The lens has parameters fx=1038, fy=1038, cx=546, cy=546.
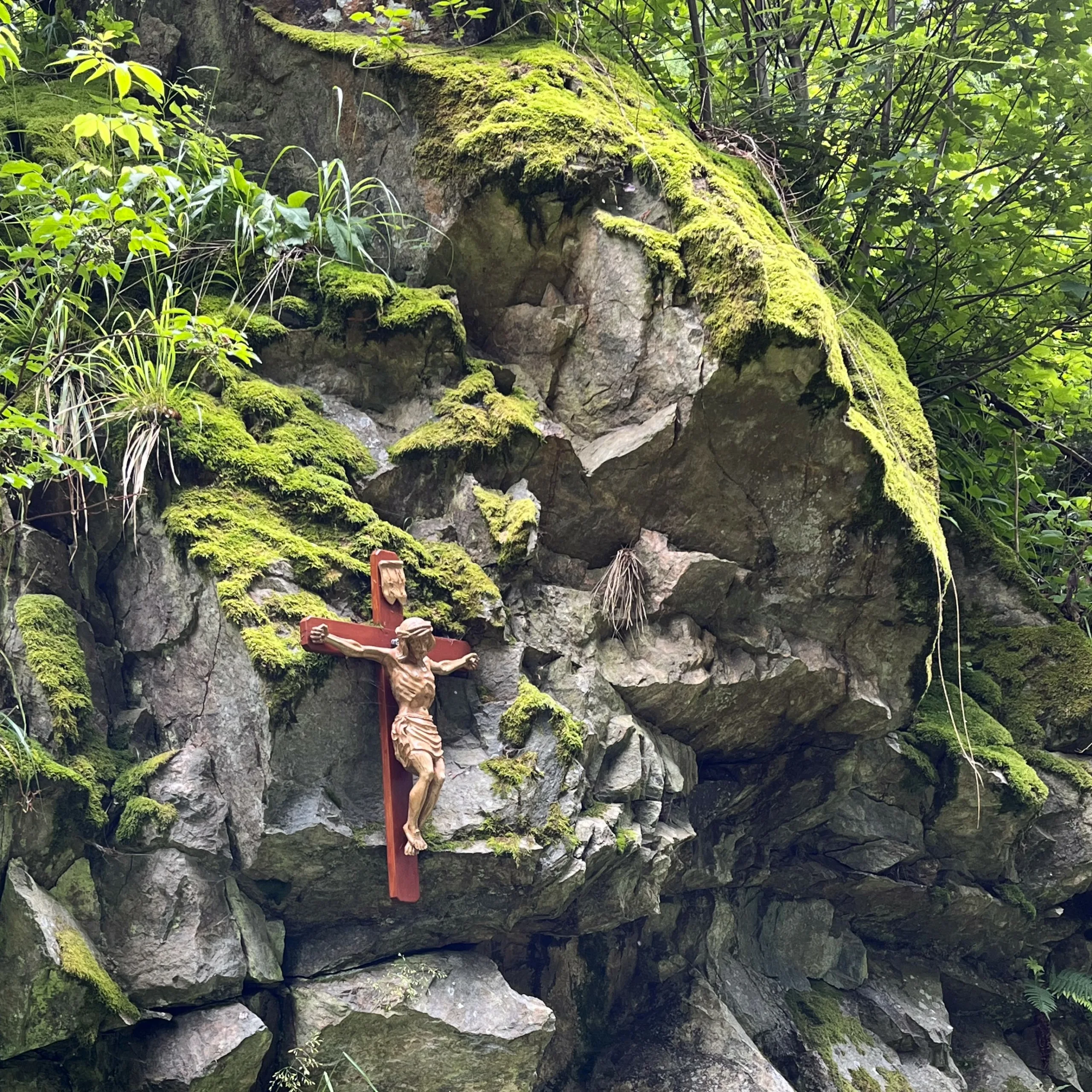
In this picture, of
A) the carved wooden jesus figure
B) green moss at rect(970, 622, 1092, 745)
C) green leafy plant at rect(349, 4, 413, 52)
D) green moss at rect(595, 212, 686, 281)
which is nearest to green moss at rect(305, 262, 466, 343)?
green moss at rect(595, 212, 686, 281)

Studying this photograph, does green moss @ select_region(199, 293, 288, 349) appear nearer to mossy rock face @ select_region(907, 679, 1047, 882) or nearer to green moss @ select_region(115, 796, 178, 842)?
green moss @ select_region(115, 796, 178, 842)

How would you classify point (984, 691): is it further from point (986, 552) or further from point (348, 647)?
point (348, 647)

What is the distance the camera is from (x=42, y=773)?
12.4ft

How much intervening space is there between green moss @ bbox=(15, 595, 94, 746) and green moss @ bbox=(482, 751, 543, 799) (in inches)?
63.6

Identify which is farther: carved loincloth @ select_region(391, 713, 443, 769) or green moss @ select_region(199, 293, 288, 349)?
green moss @ select_region(199, 293, 288, 349)

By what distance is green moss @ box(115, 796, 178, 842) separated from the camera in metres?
3.89

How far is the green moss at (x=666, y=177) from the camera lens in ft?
15.9

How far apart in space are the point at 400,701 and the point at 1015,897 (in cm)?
420

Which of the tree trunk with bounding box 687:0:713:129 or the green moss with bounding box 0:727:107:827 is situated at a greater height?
the tree trunk with bounding box 687:0:713:129

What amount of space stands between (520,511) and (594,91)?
2511mm

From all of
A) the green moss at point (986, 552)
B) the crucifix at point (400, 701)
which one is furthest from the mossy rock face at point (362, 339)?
the green moss at point (986, 552)

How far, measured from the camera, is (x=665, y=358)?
16.6 feet

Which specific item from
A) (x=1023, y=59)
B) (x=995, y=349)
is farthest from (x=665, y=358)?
(x=1023, y=59)

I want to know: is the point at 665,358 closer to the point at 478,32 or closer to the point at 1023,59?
the point at 478,32
